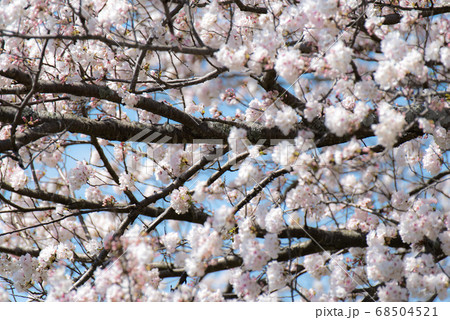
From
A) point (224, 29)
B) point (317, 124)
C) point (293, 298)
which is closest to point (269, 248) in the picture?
point (293, 298)

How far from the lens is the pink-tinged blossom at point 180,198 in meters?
3.62

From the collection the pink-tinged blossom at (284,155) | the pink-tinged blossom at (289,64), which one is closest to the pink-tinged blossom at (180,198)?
the pink-tinged blossom at (284,155)

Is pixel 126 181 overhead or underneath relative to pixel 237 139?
overhead

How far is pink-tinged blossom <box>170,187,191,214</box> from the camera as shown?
3623 mm

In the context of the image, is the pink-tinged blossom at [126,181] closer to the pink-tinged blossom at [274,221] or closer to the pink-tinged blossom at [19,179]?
the pink-tinged blossom at [19,179]

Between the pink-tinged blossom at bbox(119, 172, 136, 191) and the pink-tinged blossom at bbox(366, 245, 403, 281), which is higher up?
the pink-tinged blossom at bbox(119, 172, 136, 191)

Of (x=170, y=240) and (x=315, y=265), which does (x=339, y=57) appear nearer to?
(x=315, y=265)

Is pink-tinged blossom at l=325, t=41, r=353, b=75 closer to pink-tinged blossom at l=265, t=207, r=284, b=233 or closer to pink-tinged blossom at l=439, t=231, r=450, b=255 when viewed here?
pink-tinged blossom at l=265, t=207, r=284, b=233

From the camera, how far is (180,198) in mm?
3621

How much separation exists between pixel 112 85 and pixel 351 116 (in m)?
2.03

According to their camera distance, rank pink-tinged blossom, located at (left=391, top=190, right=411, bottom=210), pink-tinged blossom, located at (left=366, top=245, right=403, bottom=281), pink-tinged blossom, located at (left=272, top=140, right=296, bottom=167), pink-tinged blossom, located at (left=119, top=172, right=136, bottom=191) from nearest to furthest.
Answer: pink-tinged blossom, located at (left=272, top=140, right=296, bottom=167)
pink-tinged blossom, located at (left=366, top=245, right=403, bottom=281)
pink-tinged blossom, located at (left=391, top=190, right=411, bottom=210)
pink-tinged blossom, located at (left=119, top=172, right=136, bottom=191)

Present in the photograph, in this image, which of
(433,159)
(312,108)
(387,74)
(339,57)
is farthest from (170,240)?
(433,159)

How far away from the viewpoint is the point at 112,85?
3943mm

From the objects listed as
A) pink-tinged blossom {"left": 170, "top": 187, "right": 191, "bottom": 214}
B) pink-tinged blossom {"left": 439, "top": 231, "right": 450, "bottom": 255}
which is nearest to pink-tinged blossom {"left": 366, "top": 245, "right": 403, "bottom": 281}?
pink-tinged blossom {"left": 439, "top": 231, "right": 450, "bottom": 255}
